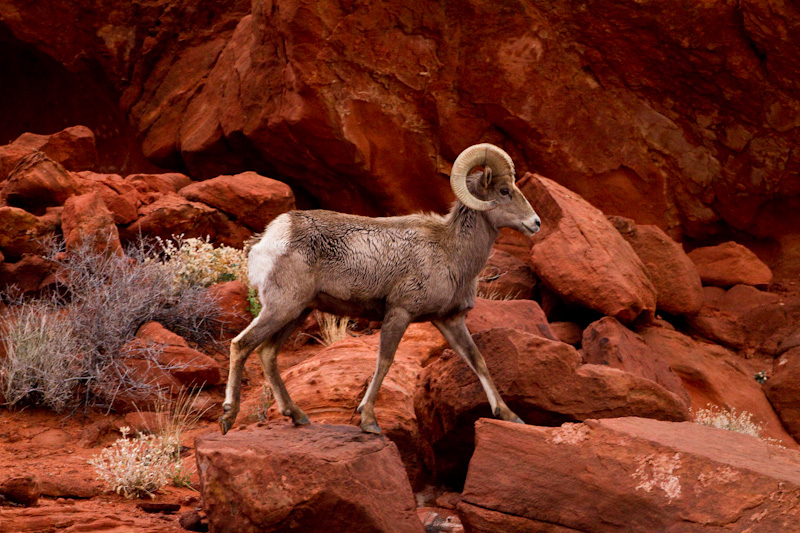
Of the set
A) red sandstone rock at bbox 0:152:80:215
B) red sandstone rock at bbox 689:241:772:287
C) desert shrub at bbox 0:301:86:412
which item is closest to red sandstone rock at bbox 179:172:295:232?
red sandstone rock at bbox 0:152:80:215

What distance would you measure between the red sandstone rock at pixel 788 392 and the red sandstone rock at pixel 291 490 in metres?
7.39

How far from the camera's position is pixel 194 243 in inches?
494

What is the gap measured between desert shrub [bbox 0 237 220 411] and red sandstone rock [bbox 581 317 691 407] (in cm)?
491

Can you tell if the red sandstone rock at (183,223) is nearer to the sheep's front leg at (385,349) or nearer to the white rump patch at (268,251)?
the white rump patch at (268,251)

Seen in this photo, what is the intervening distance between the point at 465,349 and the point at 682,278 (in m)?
6.99

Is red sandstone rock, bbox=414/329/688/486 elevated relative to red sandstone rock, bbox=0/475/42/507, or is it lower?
elevated

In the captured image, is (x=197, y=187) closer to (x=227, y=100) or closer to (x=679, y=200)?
(x=227, y=100)

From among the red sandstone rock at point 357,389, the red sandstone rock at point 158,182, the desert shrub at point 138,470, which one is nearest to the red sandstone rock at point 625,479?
the red sandstone rock at point 357,389

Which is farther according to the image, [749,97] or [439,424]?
[749,97]

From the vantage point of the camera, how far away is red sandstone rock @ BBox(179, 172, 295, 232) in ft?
45.0

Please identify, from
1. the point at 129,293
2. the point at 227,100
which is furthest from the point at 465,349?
the point at 227,100

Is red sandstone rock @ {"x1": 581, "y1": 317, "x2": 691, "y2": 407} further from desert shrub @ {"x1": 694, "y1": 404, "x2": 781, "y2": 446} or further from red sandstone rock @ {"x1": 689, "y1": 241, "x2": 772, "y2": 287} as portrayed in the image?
red sandstone rock @ {"x1": 689, "y1": 241, "x2": 772, "y2": 287}

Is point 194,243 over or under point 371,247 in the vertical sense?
under

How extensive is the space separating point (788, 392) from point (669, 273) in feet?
7.77
